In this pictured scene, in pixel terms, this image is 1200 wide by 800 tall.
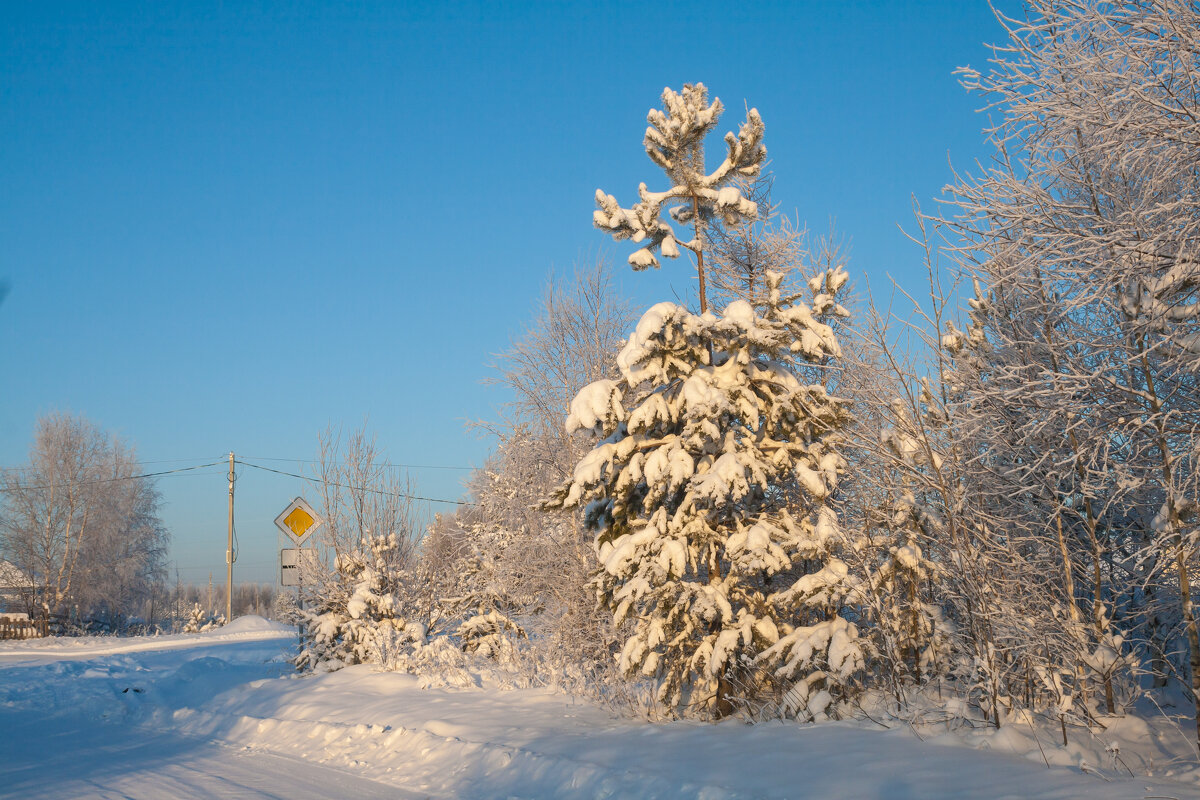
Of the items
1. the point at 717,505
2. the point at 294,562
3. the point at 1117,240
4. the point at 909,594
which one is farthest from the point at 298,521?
the point at 1117,240

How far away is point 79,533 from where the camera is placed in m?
38.1

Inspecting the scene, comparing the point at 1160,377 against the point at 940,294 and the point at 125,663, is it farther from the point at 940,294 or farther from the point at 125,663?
the point at 125,663

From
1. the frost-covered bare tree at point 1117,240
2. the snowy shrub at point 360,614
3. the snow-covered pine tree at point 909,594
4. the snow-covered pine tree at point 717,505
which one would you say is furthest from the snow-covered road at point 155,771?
the frost-covered bare tree at point 1117,240

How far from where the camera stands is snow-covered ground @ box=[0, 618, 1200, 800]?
600 cm

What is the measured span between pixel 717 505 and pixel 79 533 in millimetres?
39175

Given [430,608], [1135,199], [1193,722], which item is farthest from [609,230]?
[430,608]

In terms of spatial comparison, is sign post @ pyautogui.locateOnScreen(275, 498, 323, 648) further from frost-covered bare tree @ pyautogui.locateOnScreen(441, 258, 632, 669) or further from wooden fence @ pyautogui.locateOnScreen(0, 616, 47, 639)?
wooden fence @ pyautogui.locateOnScreen(0, 616, 47, 639)

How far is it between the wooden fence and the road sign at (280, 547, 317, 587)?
25.6 meters

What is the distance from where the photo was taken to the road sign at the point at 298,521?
53.5 feet

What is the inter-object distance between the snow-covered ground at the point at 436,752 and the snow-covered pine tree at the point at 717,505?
778 mm

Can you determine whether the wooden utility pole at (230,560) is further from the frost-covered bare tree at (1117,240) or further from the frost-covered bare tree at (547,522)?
the frost-covered bare tree at (1117,240)

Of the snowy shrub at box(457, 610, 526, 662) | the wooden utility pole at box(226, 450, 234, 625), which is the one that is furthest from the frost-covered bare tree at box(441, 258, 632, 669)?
the wooden utility pole at box(226, 450, 234, 625)

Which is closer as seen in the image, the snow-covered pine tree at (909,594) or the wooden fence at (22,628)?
the snow-covered pine tree at (909,594)

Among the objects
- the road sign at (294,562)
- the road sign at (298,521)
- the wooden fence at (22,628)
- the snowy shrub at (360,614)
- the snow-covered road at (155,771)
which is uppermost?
the road sign at (298,521)
